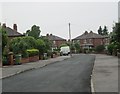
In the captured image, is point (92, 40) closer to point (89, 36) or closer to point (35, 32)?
point (89, 36)

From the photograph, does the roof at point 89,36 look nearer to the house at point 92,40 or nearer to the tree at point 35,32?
the house at point 92,40

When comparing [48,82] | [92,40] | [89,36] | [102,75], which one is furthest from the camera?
[89,36]

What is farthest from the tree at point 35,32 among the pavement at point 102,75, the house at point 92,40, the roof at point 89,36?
the roof at point 89,36

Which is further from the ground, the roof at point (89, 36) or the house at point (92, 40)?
the roof at point (89, 36)

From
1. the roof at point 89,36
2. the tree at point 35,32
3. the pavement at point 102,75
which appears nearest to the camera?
the pavement at point 102,75

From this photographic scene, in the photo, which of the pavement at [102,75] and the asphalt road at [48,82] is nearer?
the pavement at [102,75]

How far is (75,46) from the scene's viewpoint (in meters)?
125

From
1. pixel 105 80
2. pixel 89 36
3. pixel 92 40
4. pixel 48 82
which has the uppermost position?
pixel 89 36

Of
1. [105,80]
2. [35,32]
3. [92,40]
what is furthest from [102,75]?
[92,40]

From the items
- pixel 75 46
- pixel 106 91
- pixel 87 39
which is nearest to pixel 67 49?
pixel 75 46

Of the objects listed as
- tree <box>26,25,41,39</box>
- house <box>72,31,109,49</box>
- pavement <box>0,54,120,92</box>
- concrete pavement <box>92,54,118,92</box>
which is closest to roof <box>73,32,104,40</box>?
house <box>72,31,109,49</box>

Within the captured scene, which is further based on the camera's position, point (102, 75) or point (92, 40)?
point (92, 40)

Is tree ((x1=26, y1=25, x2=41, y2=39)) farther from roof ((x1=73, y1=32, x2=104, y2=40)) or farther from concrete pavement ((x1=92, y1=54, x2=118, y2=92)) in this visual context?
concrete pavement ((x1=92, y1=54, x2=118, y2=92))

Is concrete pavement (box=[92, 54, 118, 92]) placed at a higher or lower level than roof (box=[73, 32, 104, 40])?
lower
